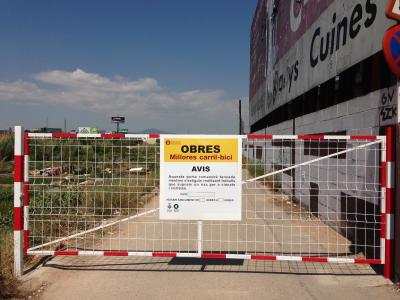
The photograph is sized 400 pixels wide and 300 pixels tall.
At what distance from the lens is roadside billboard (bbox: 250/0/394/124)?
264 inches

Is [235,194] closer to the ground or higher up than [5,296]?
higher up

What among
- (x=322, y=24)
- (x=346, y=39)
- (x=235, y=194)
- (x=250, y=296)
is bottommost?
(x=250, y=296)

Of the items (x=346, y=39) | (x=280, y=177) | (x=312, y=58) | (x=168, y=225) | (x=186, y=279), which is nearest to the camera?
(x=186, y=279)

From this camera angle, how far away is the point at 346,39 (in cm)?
775

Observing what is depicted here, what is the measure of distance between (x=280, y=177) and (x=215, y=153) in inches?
389

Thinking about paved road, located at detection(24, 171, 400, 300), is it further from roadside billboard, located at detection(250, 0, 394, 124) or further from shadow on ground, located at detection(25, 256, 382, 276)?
roadside billboard, located at detection(250, 0, 394, 124)

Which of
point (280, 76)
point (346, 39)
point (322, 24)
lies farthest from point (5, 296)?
point (280, 76)

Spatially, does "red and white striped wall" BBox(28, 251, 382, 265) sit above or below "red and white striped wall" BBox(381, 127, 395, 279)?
below

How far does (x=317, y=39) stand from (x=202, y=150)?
5.56m

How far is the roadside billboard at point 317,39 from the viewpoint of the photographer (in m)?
6.70

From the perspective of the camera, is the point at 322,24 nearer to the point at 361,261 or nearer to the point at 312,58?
the point at 312,58

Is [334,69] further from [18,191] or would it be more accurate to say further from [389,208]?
[18,191]

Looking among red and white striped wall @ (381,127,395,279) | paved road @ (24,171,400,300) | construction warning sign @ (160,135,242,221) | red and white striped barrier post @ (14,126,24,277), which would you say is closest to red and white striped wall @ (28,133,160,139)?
red and white striped barrier post @ (14,126,24,277)

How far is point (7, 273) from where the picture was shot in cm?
520
